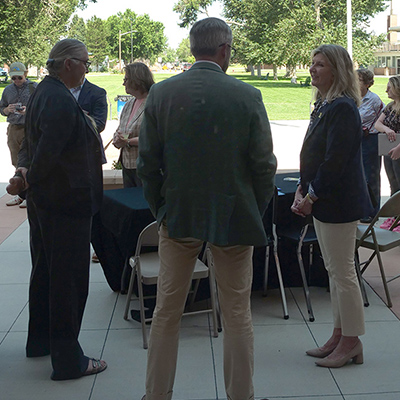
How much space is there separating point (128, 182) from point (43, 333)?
2.06 metres

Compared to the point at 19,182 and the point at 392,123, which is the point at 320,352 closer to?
the point at 19,182

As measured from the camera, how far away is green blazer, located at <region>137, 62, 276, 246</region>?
2.50m

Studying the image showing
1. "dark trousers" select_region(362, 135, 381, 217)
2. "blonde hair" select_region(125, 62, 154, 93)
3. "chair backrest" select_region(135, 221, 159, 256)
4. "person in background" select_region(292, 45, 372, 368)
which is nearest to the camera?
"person in background" select_region(292, 45, 372, 368)

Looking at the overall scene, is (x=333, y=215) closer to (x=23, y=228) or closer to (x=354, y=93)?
(x=354, y=93)

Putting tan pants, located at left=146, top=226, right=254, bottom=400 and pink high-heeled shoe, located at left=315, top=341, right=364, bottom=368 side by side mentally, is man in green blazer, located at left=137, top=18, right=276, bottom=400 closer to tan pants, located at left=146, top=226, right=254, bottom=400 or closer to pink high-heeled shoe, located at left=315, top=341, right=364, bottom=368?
tan pants, located at left=146, top=226, right=254, bottom=400

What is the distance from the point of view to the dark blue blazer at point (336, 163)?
10.5ft

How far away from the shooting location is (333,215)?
332 centimetres

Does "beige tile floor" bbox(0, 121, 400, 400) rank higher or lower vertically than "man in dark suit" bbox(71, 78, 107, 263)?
lower

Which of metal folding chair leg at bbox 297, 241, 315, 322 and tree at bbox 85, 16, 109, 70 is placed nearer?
metal folding chair leg at bbox 297, 241, 315, 322

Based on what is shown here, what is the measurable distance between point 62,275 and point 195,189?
1.19 m

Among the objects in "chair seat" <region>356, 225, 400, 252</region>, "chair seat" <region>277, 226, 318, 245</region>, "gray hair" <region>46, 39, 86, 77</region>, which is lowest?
"chair seat" <region>356, 225, 400, 252</region>

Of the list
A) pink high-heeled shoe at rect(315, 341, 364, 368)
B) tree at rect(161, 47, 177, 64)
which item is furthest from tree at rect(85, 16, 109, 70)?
pink high-heeled shoe at rect(315, 341, 364, 368)

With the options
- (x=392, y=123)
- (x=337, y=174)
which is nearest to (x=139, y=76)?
(x=337, y=174)

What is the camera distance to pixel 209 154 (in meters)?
2.53
